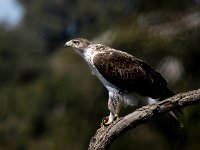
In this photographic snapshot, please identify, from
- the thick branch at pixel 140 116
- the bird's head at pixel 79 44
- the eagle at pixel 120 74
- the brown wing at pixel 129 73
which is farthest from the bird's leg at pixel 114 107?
the thick branch at pixel 140 116

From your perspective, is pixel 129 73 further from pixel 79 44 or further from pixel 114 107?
Result: pixel 79 44

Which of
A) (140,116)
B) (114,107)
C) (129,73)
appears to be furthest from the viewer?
(129,73)

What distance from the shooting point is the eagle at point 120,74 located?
8.18 m

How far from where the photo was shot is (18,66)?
58688mm

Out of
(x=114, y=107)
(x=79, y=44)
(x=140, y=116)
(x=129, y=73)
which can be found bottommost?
(x=140, y=116)

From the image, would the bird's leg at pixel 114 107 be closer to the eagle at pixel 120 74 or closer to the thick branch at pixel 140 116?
the eagle at pixel 120 74

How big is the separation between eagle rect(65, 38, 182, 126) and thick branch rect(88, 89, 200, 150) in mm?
908

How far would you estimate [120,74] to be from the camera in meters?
8.39

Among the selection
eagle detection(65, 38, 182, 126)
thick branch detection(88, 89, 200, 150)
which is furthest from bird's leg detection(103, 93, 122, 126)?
thick branch detection(88, 89, 200, 150)

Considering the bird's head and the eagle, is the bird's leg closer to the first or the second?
the eagle

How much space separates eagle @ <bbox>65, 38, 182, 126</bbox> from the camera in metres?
8.18

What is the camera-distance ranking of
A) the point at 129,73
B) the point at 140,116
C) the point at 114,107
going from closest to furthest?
the point at 140,116
the point at 114,107
the point at 129,73

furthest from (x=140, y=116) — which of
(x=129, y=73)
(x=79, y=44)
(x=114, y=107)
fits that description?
(x=79, y=44)

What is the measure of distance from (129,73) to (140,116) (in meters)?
1.28
